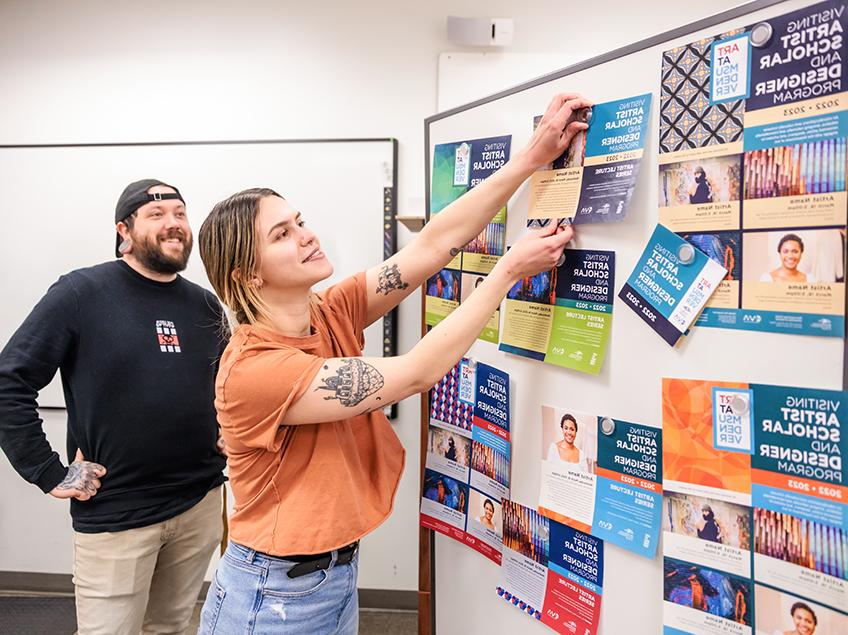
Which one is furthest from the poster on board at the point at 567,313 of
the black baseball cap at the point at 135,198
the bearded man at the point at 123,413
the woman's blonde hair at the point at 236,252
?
the black baseball cap at the point at 135,198

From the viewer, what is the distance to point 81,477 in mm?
1589

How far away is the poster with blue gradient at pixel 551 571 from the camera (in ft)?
3.49

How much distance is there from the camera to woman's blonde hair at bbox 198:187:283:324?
1.15 meters

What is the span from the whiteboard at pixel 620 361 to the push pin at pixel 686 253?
0.25 feet

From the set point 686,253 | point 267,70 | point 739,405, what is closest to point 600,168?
point 686,253

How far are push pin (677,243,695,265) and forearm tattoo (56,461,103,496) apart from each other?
1665 mm

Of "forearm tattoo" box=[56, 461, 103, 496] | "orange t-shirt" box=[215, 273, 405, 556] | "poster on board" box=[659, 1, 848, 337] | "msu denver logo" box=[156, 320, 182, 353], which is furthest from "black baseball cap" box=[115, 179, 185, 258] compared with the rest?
"poster on board" box=[659, 1, 848, 337]

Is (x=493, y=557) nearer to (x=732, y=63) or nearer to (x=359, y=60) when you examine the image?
(x=732, y=63)

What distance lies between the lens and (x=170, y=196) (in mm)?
1835

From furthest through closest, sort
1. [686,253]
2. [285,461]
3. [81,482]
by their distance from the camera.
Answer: [81,482] < [285,461] < [686,253]

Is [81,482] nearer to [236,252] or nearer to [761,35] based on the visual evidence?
[236,252]

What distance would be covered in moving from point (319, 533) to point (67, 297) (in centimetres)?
112

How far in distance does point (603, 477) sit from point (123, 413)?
1.38 meters

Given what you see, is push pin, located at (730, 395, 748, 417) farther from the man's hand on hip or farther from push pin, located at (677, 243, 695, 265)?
the man's hand on hip
